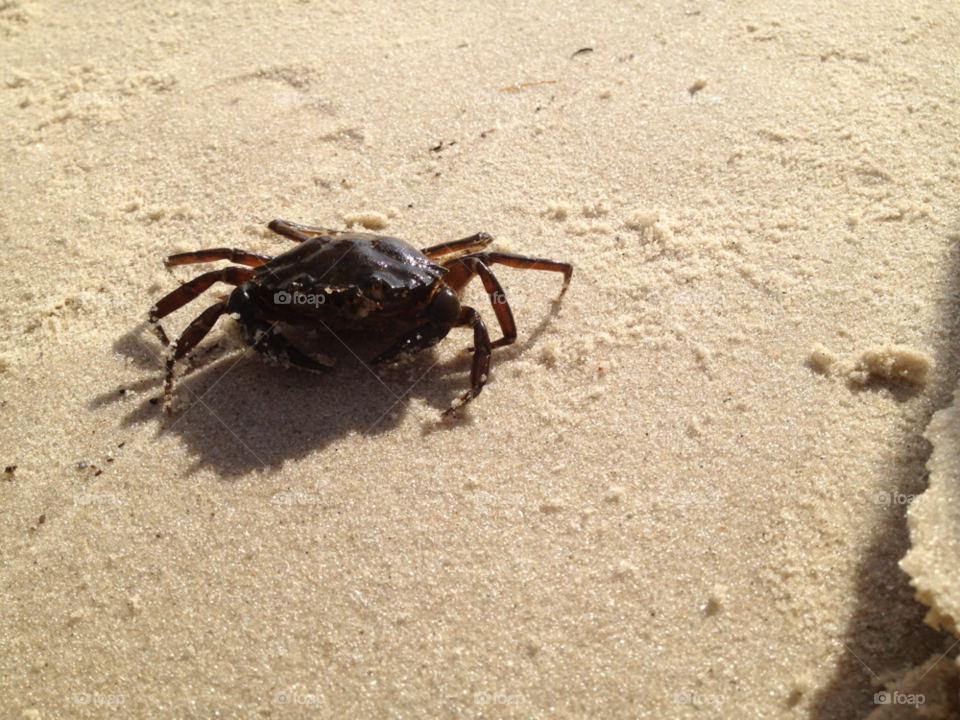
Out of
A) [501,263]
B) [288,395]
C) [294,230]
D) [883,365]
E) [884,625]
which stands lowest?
[884,625]

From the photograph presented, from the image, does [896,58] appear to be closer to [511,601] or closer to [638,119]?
[638,119]

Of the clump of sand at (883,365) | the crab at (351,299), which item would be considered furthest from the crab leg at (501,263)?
the clump of sand at (883,365)

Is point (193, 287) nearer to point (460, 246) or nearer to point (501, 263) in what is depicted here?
point (460, 246)

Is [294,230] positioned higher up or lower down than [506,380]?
higher up

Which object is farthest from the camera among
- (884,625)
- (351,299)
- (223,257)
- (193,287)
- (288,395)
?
(223,257)

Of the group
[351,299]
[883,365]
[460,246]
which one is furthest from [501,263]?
[883,365]

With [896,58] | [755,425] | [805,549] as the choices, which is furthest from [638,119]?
[805,549]
